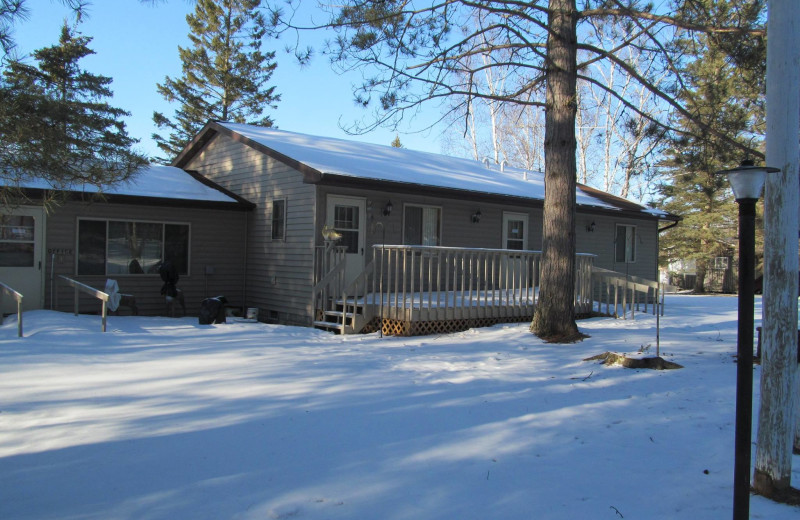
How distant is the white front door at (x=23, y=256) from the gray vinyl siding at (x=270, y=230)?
4.17m

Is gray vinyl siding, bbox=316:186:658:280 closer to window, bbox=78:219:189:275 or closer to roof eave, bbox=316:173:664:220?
roof eave, bbox=316:173:664:220

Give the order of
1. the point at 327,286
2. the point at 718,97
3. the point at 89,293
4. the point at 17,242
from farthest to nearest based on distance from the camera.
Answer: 1. the point at 327,286
2. the point at 17,242
3. the point at 89,293
4. the point at 718,97

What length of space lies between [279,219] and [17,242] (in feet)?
16.1

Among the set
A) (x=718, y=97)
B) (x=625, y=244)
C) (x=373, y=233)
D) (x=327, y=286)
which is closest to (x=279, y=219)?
(x=373, y=233)

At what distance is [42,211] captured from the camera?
459 inches

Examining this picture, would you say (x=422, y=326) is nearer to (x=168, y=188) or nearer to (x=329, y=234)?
(x=329, y=234)

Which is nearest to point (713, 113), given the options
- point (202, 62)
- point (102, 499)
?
point (102, 499)

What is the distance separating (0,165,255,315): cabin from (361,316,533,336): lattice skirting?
4.30 metres

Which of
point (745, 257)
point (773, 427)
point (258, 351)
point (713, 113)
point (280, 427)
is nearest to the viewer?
point (745, 257)

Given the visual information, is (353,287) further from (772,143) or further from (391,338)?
(772,143)

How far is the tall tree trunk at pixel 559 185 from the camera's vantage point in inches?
373

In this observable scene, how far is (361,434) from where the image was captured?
4988mm

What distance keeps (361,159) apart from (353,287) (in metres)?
3.59

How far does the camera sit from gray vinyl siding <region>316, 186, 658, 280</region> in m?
12.6
